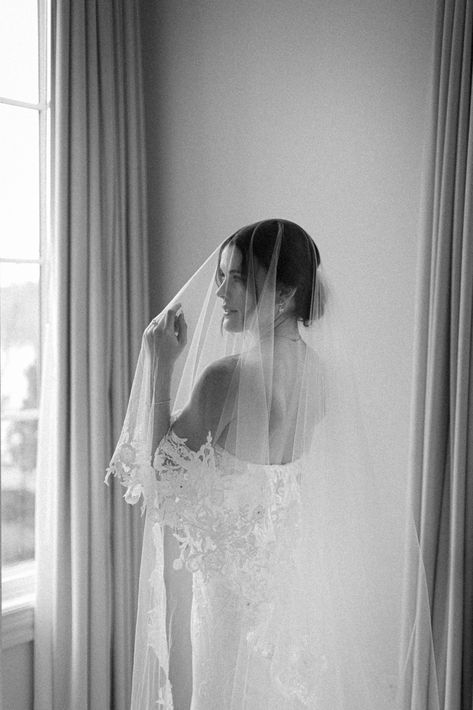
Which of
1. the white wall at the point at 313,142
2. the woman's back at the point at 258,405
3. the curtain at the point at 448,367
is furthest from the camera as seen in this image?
the white wall at the point at 313,142

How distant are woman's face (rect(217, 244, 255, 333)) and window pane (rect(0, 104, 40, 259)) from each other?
117 centimetres

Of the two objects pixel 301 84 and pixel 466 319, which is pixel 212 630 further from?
pixel 301 84

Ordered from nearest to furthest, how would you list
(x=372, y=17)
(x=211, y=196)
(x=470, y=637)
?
(x=470, y=637), (x=372, y=17), (x=211, y=196)

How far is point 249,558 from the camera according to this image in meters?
1.64

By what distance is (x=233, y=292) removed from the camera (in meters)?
1.67

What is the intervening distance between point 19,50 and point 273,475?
178cm

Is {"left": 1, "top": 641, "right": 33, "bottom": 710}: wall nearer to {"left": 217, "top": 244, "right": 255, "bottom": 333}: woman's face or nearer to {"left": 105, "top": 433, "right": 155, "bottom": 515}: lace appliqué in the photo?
{"left": 105, "top": 433, "right": 155, "bottom": 515}: lace appliqué

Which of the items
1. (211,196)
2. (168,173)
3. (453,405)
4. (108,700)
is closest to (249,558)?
(453,405)

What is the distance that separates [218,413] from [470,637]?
92 cm

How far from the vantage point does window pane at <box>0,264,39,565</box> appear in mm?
2578

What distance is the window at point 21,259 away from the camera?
2.58 m

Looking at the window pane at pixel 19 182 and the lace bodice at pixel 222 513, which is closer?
the lace bodice at pixel 222 513

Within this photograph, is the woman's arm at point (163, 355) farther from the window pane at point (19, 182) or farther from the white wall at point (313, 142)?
the window pane at point (19, 182)

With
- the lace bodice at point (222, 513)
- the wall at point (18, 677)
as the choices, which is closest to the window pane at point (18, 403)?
the wall at point (18, 677)
